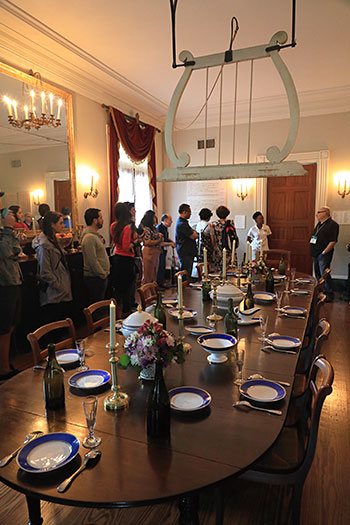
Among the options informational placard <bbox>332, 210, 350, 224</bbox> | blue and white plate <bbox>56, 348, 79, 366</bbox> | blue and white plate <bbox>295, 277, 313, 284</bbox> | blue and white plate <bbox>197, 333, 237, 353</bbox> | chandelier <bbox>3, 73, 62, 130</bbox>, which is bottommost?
blue and white plate <bbox>56, 348, 79, 366</bbox>

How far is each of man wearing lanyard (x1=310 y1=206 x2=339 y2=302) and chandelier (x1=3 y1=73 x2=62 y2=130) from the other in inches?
172

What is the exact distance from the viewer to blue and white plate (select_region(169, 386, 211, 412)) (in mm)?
1383

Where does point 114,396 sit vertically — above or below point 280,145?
below

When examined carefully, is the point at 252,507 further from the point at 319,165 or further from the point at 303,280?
the point at 319,165

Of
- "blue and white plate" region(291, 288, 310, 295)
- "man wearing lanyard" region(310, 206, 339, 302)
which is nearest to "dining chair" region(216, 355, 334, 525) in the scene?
"blue and white plate" region(291, 288, 310, 295)

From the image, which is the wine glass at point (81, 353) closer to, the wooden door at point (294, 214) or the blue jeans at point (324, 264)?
the blue jeans at point (324, 264)

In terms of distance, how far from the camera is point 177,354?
153 cm

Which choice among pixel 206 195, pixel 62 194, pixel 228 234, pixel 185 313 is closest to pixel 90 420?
pixel 185 313

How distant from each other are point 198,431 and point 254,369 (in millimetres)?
579

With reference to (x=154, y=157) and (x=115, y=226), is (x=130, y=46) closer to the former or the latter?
(x=115, y=226)

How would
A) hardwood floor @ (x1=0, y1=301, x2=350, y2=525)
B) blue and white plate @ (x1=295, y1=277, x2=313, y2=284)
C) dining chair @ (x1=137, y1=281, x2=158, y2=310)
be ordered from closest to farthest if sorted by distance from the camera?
hardwood floor @ (x1=0, y1=301, x2=350, y2=525)
dining chair @ (x1=137, y1=281, x2=158, y2=310)
blue and white plate @ (x1=295, y1=277, x2=313, y2=284)

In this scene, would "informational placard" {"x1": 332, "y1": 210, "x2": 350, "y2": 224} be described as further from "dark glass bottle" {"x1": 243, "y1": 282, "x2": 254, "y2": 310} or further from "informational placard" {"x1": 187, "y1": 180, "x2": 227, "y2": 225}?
"dark glass bottle" {"x1": 243, "y1": 282, "x2": 254, "y2": 310}

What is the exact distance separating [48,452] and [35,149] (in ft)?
13.1

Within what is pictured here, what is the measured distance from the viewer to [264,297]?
3.10m
